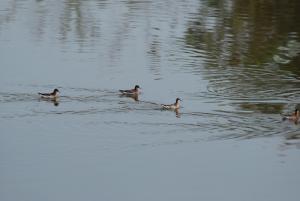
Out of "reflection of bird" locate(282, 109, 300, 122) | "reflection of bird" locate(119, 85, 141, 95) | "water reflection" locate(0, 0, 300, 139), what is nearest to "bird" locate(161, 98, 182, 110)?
"water reflection" locate(0, 0, 300, 139)

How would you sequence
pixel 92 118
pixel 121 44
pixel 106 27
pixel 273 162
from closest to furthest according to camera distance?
pixel 273 162 < pixel 92 118 < pixel 121 44 < pixel 106 27

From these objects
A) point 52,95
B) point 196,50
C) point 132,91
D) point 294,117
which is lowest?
point 294,117

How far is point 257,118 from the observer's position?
A: 22.6 m

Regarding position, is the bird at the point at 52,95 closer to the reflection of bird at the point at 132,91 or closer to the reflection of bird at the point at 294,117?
the reflection of bird at the point at 132,91

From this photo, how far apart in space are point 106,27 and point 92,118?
1357 centimetres

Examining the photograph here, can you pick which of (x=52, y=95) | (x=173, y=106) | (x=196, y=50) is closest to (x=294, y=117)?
(x=173, y=106)

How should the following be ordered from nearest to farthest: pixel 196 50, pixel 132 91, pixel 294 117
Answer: pixel 294 117
pixel 132 91
pixel 196 50

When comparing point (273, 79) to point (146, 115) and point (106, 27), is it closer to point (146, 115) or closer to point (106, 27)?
point (146, 115)

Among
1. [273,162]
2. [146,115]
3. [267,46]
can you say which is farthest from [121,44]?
[273,162]

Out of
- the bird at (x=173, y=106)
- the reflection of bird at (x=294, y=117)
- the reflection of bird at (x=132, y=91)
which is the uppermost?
the reflection of bird at (x=132, y=91)

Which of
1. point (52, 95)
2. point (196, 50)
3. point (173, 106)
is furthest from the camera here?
point (196, 50)

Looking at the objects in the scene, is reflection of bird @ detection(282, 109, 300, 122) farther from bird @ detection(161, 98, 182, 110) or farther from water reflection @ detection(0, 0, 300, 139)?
bird @ detection(161, 98, 182, 110)

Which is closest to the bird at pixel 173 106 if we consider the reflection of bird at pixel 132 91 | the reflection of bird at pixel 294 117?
the reflection of bird at pixel 132 91

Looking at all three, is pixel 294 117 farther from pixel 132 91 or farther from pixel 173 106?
pixel 132 91
